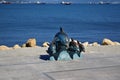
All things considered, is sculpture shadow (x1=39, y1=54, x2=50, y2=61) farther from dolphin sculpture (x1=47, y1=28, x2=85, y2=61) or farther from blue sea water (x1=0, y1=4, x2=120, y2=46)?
blue sea water (x1=0, y1=4, x2=120, y2=46)

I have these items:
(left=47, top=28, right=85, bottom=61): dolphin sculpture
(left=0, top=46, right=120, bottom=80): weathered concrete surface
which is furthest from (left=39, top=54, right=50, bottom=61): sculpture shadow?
(left=47, top=28, right=85, bottom=61): dolphin sculpture

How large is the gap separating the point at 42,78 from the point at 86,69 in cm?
193

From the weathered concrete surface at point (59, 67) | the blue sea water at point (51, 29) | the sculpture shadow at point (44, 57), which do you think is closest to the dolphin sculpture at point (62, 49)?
the weathered concrete surface at point (59, 67)

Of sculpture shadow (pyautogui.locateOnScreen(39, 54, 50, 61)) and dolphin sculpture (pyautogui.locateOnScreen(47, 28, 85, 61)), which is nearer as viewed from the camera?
dolphin sculpture (pyautogui.locateOnScreen(47, 28, 85, 61))

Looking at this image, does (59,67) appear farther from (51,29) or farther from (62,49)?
(51,29)

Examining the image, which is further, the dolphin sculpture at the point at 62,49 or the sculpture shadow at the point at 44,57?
the sculpture shadow at the point at 44,57

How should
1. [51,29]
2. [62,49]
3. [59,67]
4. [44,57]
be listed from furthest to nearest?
[51,29] < [44,57] < [62,49] < [59,67]

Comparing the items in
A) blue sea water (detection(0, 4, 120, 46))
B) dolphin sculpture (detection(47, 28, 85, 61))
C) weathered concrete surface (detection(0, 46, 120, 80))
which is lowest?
blue sea water (detection(0, 4, 120, 46))

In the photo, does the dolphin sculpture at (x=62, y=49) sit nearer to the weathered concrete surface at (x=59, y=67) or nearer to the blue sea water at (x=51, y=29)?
the weathered concrete surface at (x=59, y=67)

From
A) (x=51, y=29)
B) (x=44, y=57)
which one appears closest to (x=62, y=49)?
(x=44, y=57)

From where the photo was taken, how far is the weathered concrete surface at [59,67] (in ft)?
33.3

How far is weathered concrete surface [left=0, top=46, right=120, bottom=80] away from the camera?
1016 cm

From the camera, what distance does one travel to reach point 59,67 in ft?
37.6

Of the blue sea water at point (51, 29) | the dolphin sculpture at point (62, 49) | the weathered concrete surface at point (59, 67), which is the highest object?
the dolphin sculpture at point (62, 49)
